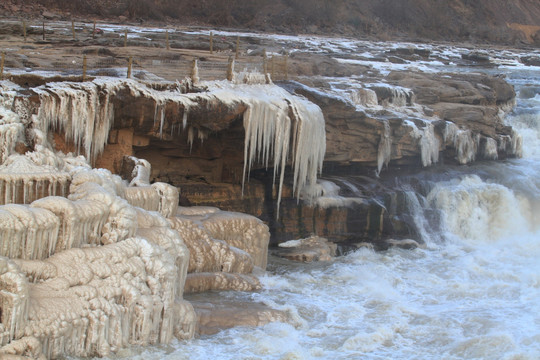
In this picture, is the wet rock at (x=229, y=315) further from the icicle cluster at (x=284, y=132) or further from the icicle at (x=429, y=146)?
the icicle at (x=429, y=146)

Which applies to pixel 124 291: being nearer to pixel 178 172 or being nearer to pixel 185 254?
pixel 185 254

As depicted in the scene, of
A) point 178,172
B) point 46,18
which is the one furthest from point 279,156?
point 46,18

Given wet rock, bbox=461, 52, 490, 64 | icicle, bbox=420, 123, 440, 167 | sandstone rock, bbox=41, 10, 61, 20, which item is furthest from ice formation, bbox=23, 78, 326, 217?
sandstone rock, bbox=41, 10, 61, 20

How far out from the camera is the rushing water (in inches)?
391

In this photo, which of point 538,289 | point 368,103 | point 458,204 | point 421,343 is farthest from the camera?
point 368,103

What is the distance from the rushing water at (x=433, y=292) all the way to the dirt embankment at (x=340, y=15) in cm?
2639

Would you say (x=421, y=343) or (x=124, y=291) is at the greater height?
(x=124, y=291)

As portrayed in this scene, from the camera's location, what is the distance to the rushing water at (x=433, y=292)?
9930 mm

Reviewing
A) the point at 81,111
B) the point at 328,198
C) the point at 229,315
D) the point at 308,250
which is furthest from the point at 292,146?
the point at 229,315

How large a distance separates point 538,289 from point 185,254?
23.6 feet

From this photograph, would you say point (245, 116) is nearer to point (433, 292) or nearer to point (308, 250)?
point (308, 250)

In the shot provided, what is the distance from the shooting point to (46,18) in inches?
1409

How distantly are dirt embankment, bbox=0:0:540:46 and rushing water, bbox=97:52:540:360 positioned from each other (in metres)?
26.4

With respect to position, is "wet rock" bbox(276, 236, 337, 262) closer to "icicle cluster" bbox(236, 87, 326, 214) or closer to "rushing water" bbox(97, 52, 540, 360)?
"rushing water" bbox(97, 52, 540, 360)
